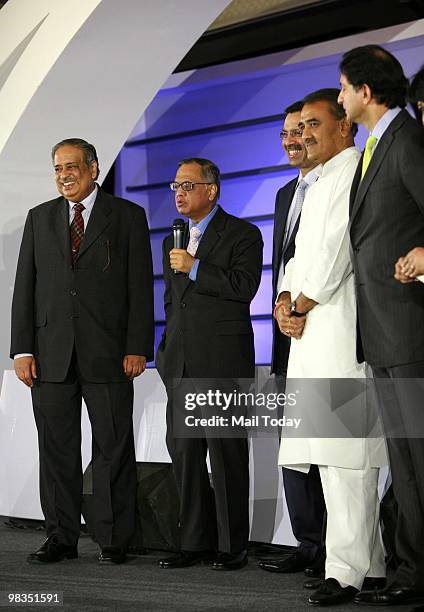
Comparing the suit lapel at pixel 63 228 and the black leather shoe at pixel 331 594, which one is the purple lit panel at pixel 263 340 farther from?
the black leather shoe at pixel 331 594

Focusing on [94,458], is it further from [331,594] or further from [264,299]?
[264,299]

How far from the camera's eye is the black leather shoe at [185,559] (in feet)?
12.4

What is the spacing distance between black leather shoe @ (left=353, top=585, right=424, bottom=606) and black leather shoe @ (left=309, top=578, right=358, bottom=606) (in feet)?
0.13

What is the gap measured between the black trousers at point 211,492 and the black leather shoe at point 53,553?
1.53ft

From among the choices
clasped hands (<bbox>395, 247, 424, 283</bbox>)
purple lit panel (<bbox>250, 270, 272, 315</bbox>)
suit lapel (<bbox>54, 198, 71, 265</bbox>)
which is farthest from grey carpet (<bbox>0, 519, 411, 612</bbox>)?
purple lit panel (<bbox>250, 270, 272, 315</bbox>)

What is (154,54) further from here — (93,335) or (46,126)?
(93,335)

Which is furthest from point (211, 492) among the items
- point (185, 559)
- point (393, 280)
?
point (393, 280)

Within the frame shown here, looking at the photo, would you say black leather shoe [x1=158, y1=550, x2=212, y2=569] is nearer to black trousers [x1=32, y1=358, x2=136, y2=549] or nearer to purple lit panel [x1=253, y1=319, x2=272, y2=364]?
black trousers [x1=32, y1=358, x2=136, y2=549]

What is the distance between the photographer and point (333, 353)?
126 inches

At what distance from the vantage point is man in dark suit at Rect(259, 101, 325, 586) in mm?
3650

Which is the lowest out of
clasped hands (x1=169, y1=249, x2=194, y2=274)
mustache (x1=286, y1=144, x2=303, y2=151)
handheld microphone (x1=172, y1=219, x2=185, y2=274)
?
clasped hands (x1=169, y1=249, x2=194, y2=274)

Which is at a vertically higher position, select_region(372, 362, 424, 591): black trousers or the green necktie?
the green necktie

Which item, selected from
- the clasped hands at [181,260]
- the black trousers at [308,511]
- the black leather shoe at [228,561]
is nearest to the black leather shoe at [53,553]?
the black leather shoe at [228,561]

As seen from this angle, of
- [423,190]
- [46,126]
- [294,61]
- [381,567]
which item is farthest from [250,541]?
[294,61]
